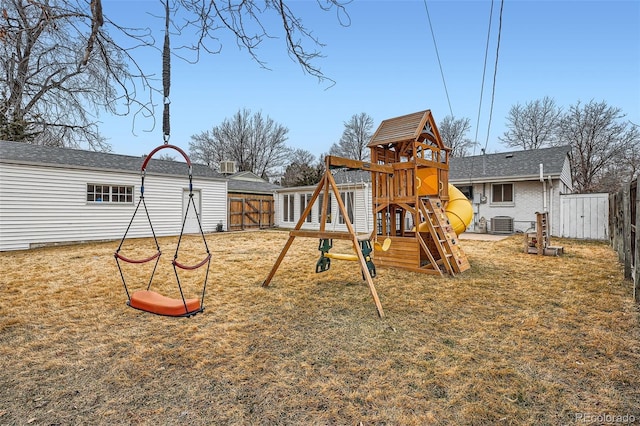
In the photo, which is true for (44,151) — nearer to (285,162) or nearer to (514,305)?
(514,305)

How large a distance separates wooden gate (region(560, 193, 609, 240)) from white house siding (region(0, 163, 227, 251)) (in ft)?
54.1

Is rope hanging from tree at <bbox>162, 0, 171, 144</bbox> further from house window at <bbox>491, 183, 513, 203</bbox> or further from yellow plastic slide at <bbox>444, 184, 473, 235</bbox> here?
house window at <bbox>491, 183, 513, 203</bbox>

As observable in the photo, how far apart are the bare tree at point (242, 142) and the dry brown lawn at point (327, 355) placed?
2908cm

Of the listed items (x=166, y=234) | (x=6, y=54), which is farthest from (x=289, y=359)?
(x=166, y=234)

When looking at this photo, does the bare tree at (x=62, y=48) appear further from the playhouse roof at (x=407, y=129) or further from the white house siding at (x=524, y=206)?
the white house siding at (x=524, y=206)

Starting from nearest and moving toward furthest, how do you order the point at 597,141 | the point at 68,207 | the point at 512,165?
the point at 68,207 → the point at 512,165 → the point at 597,141

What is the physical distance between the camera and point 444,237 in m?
6.09

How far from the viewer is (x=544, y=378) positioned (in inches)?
93.9

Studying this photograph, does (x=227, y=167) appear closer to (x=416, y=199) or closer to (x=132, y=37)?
(x=416, y=199)

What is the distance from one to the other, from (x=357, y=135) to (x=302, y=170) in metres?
9.68

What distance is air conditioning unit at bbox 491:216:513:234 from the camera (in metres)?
13.8

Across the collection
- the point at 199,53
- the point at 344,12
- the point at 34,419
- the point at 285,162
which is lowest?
the point at 34,419

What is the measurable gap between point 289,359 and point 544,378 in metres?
2.05

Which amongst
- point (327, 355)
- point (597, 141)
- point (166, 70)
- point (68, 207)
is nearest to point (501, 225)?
point (597, 141)
